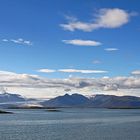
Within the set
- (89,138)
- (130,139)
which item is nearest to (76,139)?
(89,138)

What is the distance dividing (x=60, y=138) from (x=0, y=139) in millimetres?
14547

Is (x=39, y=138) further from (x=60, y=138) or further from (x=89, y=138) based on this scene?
(x=89, y=138)

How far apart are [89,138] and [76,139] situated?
406 centimetres

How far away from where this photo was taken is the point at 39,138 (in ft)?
310

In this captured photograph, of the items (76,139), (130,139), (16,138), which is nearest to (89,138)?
(76,139)

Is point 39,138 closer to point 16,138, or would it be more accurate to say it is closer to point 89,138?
point 16,138

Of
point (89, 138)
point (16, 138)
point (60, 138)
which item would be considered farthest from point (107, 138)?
point (16, 138)

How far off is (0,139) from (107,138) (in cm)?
2576

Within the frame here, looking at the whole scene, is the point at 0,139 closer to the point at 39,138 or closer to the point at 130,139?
the point at 39,138

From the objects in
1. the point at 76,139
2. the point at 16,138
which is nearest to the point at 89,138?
the point at 76,139

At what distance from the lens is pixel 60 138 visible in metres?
94.9

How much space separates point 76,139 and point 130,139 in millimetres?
12914

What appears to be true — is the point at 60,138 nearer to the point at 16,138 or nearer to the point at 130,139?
the point at 16,138

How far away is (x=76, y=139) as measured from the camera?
92.8 meters
